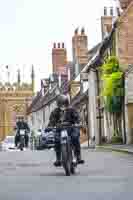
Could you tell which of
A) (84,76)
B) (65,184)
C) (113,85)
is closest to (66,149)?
(65,184)

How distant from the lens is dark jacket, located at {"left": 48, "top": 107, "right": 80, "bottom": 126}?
1355 centimetres

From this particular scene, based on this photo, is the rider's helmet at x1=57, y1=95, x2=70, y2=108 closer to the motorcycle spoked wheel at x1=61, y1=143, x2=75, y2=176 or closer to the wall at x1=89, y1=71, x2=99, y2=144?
the motorcycle spoked wheel at x1=61, y1=143, x2=75, y2=176

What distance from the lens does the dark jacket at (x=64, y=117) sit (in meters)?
13.6

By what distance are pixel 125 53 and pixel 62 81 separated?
31.6 meters

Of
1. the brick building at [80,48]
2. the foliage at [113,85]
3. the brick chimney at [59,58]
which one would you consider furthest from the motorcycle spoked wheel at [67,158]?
the brick chimney at [59,58]

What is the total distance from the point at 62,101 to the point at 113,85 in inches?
1133

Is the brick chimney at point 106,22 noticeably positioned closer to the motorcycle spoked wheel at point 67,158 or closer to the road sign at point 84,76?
the road sign at point 84,76

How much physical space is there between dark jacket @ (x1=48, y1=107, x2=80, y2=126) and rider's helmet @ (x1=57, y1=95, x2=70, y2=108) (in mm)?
112

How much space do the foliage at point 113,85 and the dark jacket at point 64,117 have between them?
2860 centimetres

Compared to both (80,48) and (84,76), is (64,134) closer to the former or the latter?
(84,76)

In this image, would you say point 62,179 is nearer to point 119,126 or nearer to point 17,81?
point 119,126

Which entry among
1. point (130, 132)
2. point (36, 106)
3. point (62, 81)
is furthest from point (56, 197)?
point (36, 106)

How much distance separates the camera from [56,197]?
929cm

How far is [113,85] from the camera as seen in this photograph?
139 ft
